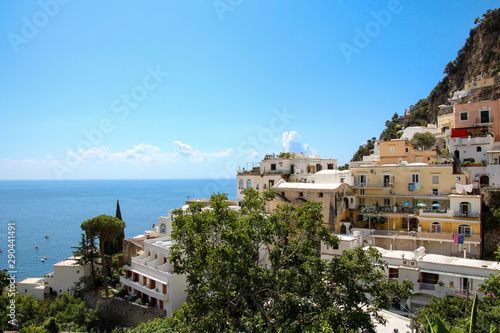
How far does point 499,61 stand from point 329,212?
3656 centimetres

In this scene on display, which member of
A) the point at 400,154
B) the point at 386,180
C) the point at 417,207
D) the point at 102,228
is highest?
the point at 400,154

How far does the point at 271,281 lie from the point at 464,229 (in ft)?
56.2

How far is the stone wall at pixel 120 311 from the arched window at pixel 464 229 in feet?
76.5

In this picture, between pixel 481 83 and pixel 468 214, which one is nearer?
pixel 468 214

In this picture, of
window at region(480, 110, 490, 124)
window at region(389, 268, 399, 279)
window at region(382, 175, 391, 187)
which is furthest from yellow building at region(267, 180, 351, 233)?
window at region(480, 110, 490, 124)

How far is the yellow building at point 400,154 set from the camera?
3178 cm

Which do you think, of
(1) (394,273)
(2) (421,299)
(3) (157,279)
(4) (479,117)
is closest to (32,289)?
(3) (157,279)

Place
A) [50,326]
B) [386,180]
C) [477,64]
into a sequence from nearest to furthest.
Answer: [50,326] → [386,180] → [477,64]

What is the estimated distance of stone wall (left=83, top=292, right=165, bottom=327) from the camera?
85.3 ft

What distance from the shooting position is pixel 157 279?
26.7 meters

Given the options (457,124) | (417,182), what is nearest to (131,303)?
(417,182)

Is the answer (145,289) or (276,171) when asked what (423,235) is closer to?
(276,171)

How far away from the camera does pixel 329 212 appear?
28.3 meters

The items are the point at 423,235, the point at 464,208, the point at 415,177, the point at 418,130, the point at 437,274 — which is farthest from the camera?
the point at 418,130
